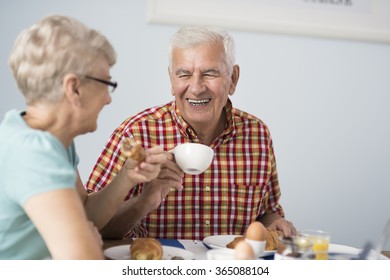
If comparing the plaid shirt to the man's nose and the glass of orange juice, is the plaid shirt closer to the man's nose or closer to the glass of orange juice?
the man's nose

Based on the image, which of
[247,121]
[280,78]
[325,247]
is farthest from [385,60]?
[325,247]

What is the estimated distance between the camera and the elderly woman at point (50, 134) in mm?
865

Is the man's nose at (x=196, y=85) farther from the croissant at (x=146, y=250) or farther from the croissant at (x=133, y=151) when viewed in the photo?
the croissant at (x=146, y=250)

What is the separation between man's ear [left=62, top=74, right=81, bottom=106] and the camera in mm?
988

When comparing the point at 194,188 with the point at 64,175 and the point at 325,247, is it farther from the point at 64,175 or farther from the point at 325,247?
→ the point at 64,175

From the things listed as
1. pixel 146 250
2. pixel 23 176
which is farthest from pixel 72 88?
pixel 146 250

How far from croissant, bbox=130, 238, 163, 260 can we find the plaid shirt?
53 cm

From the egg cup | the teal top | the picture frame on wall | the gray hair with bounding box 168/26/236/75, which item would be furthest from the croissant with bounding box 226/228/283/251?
the picture frame on wall

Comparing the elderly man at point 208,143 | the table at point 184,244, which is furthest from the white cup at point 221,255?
the elderly man at point 208,143

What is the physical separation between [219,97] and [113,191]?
1.87 feet

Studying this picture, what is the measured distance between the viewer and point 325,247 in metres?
1.06

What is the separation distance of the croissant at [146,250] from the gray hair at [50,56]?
1.15 ft

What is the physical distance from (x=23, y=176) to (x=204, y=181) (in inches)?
36.3
